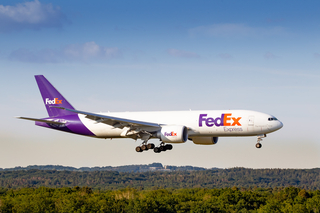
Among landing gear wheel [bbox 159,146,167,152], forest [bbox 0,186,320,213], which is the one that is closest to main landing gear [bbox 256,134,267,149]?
landing gear wheel [bbox 159,146,167,152]

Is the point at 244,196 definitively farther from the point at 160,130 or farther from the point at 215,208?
the point at 160,130

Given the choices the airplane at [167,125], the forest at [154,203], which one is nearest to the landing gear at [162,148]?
the airplane at [167,125]

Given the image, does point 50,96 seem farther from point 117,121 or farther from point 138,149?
point 138,149

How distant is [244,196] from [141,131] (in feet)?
289

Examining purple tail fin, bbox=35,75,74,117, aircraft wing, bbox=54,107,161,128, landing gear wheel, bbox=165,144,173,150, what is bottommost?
landing gear wheel, bbox=165,144,173,150

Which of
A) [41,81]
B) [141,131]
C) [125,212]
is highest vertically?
[41,81]

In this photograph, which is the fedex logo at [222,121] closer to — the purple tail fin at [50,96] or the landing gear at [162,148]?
the landing gear at [162,148]

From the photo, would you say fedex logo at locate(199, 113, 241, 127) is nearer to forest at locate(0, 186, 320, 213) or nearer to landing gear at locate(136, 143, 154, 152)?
landing gear at locate(136, 143, 154, 152)

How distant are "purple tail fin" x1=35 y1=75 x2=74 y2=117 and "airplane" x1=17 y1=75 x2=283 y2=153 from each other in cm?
148

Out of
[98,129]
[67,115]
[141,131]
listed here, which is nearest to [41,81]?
[67,115]

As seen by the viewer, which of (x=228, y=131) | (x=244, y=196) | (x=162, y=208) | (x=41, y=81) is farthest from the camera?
(x=244, y=196)

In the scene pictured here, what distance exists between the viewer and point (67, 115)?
61875 millimetres

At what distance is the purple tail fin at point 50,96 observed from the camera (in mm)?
64062

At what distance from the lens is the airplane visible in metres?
51.9
